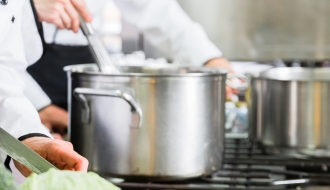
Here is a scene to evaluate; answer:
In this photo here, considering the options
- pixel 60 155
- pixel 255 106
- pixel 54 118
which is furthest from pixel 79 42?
pixel 60 155

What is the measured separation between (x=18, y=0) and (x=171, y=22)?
30.5 inches

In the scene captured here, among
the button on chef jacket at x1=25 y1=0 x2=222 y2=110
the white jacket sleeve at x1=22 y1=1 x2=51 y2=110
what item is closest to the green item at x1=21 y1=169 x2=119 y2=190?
the white jacket sleeve at x1=22 y1=1 x2=51 y2=110

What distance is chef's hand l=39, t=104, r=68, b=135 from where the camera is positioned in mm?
1218

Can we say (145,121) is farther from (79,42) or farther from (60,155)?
(79,42)

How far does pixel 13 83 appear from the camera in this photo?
845 mm

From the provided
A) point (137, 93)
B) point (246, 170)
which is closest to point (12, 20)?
point (137, 93)

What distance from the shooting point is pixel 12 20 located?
2.66ft

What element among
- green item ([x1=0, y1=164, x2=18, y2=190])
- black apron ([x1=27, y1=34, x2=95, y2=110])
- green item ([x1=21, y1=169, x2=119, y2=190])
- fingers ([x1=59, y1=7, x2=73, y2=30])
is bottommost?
green item ([x1=21, y1=169, x2=119, y2=190])

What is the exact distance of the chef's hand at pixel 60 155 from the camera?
0.64 meters

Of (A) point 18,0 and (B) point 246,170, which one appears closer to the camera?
(A) point 18,0

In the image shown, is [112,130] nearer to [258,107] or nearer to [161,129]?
[161,129]

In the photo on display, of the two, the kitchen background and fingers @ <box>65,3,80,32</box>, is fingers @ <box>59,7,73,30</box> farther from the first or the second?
the kitchen background

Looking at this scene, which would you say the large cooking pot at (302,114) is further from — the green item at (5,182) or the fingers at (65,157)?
the green item at (5,182)

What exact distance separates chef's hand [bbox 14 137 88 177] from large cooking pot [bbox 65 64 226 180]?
0.18 m
